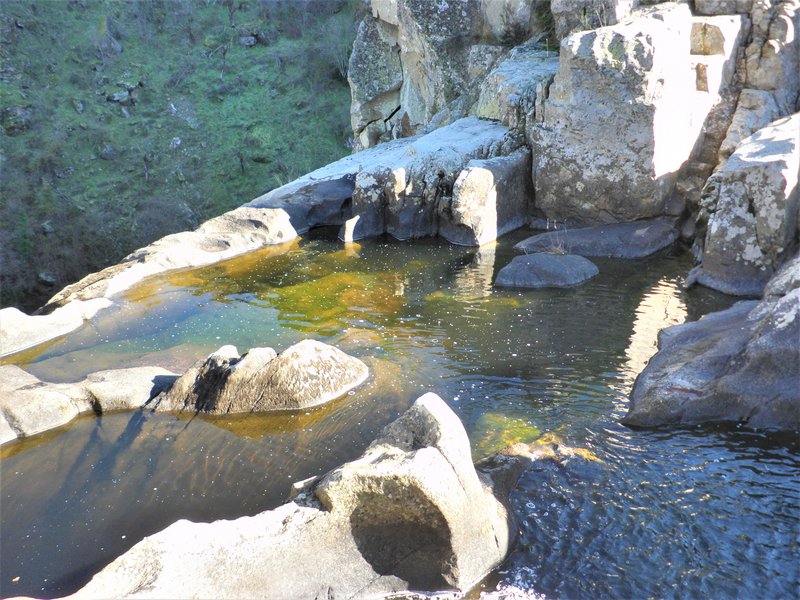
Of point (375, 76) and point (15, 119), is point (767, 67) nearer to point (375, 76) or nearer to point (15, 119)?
point (375, 76)

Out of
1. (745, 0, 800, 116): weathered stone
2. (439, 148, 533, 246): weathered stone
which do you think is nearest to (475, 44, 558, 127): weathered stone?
(439, 148, 533, 246): weathered stone

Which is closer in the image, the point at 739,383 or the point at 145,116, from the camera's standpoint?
the point at 739,383

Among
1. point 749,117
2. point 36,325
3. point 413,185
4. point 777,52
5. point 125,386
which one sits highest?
point 777,52

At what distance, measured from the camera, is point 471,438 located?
23.3ft

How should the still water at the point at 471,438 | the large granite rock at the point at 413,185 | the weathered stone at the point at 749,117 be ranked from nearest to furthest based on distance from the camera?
the still water at the point at 471,438
the weathered stone at the point at 749,117
the large granite rock at the point at 413,185

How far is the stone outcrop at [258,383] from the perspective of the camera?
7.84 metres

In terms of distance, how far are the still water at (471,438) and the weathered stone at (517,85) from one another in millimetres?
4983

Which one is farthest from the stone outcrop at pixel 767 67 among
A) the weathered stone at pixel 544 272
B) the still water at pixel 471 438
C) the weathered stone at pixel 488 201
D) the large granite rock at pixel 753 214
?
the weathered stone at pixel 544 272

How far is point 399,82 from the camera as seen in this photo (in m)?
25.9

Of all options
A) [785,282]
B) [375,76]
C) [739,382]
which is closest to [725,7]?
[785,282]

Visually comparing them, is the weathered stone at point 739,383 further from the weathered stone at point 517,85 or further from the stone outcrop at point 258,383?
the weathered stone at point 517,85

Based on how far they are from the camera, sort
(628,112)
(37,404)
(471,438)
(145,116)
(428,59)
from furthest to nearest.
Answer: (145,116)
(428,59)
(628,112)
(37,404)
(471,438)

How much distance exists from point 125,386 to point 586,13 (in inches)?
495

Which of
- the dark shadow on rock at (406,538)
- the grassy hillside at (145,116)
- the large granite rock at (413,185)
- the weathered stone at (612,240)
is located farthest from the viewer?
the grassy hillside at (145,116)
